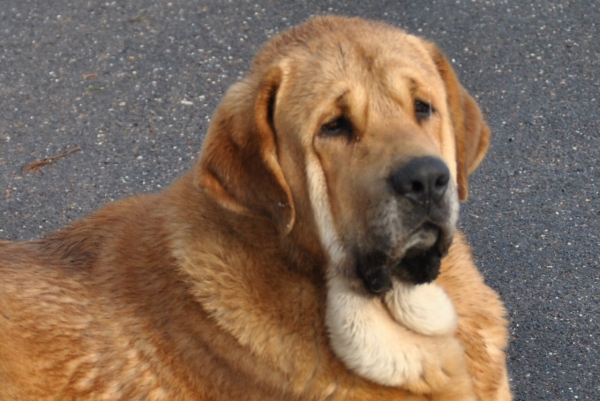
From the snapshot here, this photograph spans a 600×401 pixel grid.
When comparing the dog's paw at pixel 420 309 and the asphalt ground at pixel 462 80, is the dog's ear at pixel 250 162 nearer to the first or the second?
the dog's paw at pixel 420 309

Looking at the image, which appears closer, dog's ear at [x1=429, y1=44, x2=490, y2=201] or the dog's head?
the dog's head

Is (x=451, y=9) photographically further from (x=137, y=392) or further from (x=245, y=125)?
(x=137, y=392)

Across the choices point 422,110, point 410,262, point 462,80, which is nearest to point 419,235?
point 410,262

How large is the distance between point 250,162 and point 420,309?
40.5 inches

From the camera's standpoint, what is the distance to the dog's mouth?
3291 mm

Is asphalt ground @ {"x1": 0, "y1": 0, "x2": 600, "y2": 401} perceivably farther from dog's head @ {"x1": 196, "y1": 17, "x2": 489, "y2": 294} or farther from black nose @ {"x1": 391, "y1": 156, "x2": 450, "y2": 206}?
black nose @ {"x1": 391, "y1": 156, "x2": 450, "y2": 206}

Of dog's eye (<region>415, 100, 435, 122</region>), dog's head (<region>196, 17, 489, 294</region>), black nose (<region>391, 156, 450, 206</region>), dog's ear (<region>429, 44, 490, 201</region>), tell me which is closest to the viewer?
black nose (<region>391, 156, 450, 206</region>)

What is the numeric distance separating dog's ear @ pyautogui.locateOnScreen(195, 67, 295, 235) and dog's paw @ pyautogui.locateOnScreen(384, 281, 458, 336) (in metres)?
0.66

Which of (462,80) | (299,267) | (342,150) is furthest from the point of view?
(462,80)

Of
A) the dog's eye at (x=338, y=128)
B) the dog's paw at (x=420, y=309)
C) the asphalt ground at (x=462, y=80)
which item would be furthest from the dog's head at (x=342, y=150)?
the asphalt ground at (x=462, y=80)

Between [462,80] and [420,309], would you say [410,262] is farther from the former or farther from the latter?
[462,80]

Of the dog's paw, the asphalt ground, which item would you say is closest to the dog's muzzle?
the dog's paw

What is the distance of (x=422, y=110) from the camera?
3.56m

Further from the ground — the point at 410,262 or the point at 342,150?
the point at 342,150
